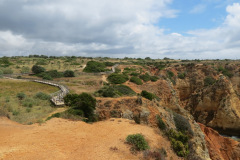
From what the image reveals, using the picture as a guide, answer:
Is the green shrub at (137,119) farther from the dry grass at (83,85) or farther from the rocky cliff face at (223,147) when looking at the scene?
the dry grass at (83,85)

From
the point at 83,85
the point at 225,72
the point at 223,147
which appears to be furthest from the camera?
the point at 225,72

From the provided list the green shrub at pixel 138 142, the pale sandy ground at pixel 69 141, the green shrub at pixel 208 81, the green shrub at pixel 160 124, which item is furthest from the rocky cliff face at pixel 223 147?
the green shrub at pixel 208 81

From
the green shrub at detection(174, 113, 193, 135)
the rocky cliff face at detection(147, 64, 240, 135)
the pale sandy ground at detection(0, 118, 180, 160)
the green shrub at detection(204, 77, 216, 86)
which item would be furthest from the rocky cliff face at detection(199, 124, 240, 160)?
the green shrub at detection(204, 77, 216, 86)

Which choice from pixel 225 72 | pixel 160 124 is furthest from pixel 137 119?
pixel 225 72

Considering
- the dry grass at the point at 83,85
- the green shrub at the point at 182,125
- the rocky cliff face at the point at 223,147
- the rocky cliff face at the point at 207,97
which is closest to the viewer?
the green shrub at the point at 182,125

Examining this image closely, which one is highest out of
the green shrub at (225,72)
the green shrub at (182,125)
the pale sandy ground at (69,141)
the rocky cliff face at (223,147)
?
the green shrub at (225,72)

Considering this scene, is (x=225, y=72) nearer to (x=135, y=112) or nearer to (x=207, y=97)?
(x=207, y=97)

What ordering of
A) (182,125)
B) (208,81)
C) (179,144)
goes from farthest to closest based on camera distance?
(208,81) < (182,125) < (179,144)

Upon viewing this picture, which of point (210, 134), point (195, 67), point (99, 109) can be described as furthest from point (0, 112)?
point (195, 67)

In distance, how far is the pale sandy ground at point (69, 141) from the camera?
6.77m

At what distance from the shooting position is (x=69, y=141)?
8.21 m

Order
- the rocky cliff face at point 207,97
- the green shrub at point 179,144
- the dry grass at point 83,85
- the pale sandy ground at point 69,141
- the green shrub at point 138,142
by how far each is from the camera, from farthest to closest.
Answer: the rocky cliff face at point 207,97
the dry grass at point 83,85
the green shrub at point 179,144
the green shrub at point 138,142
the pale sandy ground at point 69,141

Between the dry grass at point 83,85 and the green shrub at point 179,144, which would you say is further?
the dry grass at point 83,85

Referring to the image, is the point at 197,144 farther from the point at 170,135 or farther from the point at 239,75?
the point at 239,75
